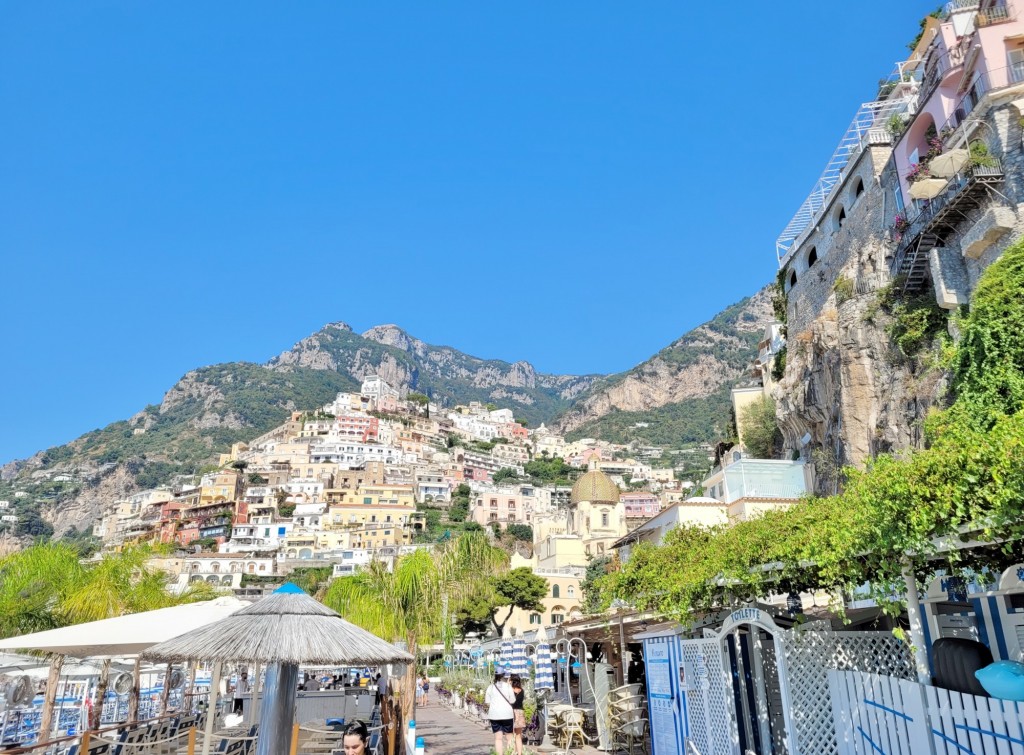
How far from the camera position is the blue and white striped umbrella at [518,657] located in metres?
16.4

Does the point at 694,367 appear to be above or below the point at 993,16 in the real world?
above

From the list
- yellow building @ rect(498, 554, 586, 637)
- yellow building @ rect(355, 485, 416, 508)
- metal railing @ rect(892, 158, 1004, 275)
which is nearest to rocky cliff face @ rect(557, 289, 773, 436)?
yellow building @ rect(355, 485, 416, 508)

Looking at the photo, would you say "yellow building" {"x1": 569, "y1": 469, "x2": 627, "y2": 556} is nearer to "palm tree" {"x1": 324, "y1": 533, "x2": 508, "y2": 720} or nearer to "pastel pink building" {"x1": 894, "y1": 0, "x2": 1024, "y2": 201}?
"palm tree" {"x1": 324, "y1": 533, "x2": 508, "y2": 720}

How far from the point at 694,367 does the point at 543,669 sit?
6569 inches

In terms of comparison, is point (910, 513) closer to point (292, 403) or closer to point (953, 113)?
point (953, 113)

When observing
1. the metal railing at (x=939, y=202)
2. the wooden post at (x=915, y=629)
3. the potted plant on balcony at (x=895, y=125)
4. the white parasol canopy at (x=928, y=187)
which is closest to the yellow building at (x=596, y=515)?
the potted plant on balcony at (x=895, y=125)

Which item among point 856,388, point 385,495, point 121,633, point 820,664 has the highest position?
point 385,495

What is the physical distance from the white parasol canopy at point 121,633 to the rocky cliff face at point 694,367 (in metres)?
165

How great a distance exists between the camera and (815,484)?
29.9 metres

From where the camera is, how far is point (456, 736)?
16.6 metres

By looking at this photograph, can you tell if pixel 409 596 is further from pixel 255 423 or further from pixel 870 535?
pixel 255 423

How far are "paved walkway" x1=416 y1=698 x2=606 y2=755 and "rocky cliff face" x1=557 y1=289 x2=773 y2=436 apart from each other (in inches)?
6073

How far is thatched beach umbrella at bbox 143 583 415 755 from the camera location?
23.4 ft

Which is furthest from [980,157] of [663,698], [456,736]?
[456,736]
